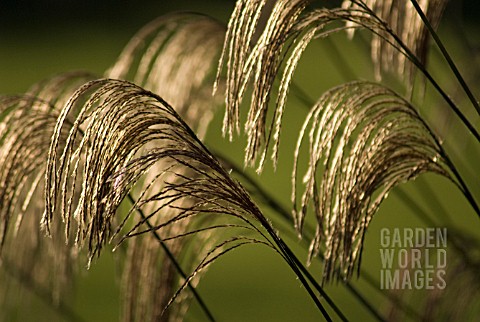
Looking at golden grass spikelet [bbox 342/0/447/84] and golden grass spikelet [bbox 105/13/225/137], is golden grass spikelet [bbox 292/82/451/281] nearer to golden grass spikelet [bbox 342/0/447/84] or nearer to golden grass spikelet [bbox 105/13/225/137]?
golden grass spikelet [bbox 342/0/447/84]

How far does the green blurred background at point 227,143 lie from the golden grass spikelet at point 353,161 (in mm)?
834

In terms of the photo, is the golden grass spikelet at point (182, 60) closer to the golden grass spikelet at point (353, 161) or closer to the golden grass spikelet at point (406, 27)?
the golden grass spikelet at point (406, 27)

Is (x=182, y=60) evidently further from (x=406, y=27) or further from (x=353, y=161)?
(x=353, y=161)

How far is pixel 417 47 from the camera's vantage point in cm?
188

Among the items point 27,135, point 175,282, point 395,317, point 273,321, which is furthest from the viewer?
point 273,321

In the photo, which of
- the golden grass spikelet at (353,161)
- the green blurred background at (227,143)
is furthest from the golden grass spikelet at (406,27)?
the green blurred background at (227,143)

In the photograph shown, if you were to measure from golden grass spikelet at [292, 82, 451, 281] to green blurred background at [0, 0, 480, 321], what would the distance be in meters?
0.83

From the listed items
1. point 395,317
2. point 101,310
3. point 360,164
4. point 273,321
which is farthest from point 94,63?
point 360,164

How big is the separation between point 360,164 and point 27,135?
0.59 m

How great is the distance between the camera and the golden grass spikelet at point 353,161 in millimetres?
1609

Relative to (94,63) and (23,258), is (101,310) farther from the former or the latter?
(94,63)

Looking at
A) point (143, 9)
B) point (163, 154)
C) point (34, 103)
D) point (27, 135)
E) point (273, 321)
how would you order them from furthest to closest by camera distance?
1. point (143, 9)
2. point (273, 321)
3. point (34, 103)
4. point (27, 135)
5. point (163, 154)

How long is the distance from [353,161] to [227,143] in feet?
27.0

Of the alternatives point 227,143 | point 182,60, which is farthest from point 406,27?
point 227,143
